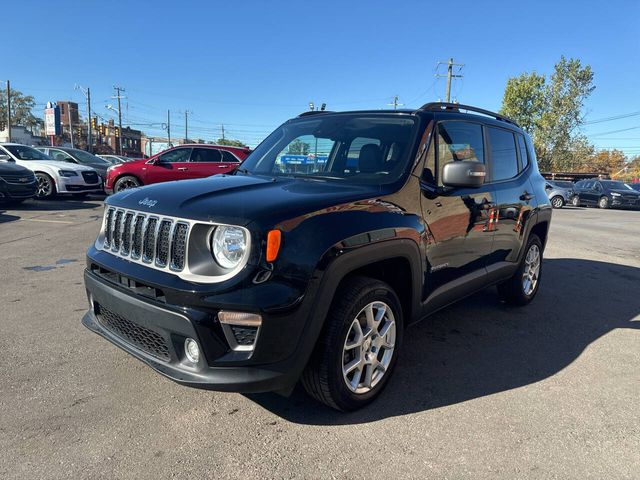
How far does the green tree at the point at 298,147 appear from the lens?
3.83m

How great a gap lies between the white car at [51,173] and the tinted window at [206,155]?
377 centimetres

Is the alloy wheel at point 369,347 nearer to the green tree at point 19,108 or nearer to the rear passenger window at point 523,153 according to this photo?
the rear passenger window at point 523,153

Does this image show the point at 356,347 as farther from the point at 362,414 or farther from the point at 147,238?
the point at 147,238

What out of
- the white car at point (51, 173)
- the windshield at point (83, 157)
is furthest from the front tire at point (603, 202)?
the white car at point (51, 173)

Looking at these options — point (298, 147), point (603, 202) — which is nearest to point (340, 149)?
point (298, 147)

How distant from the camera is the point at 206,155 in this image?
13.5 meters

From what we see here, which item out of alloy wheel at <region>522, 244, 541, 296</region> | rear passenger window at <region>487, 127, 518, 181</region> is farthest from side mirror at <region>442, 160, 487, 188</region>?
alloy wheel at <region>522, 244, 541, 296</region>

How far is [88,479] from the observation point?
2.15 m

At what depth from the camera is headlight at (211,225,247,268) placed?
2.26 m

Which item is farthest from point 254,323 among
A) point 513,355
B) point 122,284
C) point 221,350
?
point 513,355

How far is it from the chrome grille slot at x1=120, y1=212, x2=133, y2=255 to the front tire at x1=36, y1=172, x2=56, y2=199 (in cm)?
1289

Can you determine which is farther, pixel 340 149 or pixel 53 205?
pixel 53 205

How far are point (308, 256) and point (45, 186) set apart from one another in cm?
1416

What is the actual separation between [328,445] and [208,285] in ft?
3.64
